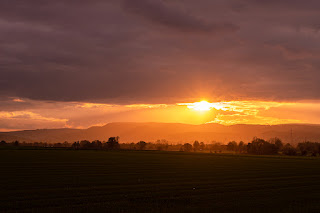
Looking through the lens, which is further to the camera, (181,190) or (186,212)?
(181,190)

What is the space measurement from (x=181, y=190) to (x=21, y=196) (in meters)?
13.1

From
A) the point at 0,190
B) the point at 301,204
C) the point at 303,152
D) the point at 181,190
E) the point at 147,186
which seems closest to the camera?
the point at 301,204

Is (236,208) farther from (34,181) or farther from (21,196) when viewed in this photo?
(34,181)

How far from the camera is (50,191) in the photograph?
27078 millimetres

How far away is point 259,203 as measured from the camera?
24000 mm

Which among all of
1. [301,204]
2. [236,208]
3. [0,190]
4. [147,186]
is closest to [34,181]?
[0,190]

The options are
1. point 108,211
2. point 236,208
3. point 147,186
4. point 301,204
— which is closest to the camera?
point 108,211

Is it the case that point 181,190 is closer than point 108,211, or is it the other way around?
point 108,211

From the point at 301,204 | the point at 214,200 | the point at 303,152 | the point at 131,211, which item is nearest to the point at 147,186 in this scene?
the point at 214,200

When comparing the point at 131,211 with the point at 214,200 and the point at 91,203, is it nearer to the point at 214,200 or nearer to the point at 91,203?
the point at 91,203

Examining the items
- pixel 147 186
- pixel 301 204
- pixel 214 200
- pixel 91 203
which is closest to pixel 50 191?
pixel 91 203

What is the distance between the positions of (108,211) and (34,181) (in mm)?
16159

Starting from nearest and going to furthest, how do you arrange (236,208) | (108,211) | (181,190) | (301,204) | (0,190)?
(108,211) < (236,208) < (301,204) < (0,190) < (181,190)

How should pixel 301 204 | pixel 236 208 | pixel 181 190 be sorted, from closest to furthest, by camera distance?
pixel 236 208 < pixel 301 204 < pixel 181 190
